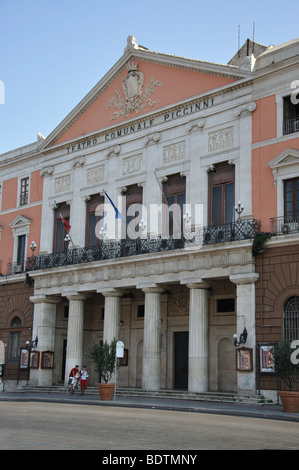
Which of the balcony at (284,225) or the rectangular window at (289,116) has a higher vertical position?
the rectangular window at (289,116)

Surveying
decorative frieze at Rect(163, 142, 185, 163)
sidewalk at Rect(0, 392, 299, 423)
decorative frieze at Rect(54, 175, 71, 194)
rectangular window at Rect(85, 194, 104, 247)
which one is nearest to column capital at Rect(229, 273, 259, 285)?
sidewalk at Rect(0, 392, 299, 423)

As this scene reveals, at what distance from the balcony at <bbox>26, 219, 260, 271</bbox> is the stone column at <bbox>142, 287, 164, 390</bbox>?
2335 millimetres

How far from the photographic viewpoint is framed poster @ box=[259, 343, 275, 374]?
2647 centimetres

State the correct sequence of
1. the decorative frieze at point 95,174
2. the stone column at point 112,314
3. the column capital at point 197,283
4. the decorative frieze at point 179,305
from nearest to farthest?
the column capital at point 197,283
the stone column at point 112,314
the decorative frieze at point 179,305
the decorative frieze at point 95,174

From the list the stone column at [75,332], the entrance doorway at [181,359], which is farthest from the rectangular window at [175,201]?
the stone column at [75,332]

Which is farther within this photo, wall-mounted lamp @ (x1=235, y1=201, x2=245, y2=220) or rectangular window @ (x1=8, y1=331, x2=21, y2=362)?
rectangular window @ (x1=8, y1=331, x2=21, y2=362)

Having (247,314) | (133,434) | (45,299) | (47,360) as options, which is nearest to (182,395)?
(247,314)

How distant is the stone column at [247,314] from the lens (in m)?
27.0

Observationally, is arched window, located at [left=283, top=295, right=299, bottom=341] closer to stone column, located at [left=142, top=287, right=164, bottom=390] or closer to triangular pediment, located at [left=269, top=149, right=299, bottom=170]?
triangular pediment, located at [left=269, top=149, right=299, bottom=170]

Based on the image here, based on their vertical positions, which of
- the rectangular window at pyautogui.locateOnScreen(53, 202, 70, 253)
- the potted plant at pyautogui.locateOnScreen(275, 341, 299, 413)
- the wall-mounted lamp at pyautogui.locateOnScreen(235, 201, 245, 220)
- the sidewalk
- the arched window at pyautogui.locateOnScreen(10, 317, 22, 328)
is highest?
the rectangular window at pyautogui.locateOnScreen(53, 202, 70, 253)

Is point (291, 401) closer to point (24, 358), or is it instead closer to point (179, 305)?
point (179, 305)

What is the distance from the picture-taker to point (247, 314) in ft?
90.7

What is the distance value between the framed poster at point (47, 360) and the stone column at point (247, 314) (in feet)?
44.7

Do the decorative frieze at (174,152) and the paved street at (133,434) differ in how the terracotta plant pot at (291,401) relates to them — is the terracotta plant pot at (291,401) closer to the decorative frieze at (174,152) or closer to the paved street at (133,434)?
the paved street at (133,434)
